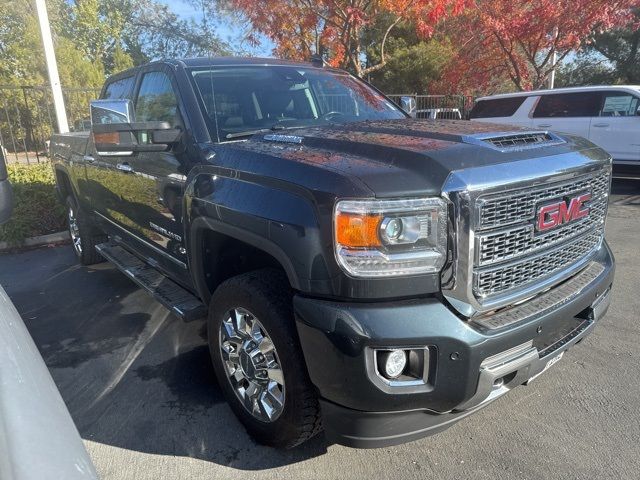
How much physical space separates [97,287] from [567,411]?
14.4ft

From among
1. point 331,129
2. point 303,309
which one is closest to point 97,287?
point 331,129

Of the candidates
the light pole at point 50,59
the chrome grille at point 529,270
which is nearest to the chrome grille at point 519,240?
the chrome grille at point 529,270

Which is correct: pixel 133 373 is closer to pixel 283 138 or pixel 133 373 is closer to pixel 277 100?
pixel 283 138

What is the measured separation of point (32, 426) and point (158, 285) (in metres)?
2.60

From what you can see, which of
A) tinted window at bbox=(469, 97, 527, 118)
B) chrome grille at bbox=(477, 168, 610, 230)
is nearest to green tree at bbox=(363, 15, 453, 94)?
tinted window at bbox=(469, 97, 527, 118)

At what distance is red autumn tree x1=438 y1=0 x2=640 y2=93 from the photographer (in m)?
11.3

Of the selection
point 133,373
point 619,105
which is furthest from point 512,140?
point 619,105

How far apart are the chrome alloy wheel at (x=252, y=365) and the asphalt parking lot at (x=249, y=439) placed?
0.27 meters

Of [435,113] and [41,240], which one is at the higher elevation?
[435,113]

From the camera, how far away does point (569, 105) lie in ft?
32.9

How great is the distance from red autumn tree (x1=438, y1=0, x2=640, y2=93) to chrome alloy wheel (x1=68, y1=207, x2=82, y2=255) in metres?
10.3

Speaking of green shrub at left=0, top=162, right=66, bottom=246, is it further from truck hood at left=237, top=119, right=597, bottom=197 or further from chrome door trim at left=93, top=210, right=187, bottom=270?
truck hood at left=237, top=119, right=597, bottom=197

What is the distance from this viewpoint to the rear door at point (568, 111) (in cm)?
976

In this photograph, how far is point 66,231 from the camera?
7164 mm
